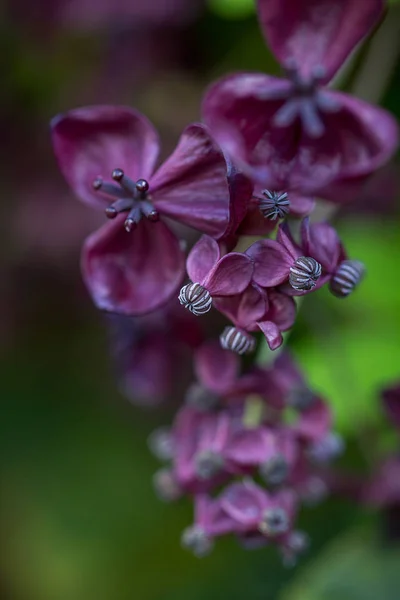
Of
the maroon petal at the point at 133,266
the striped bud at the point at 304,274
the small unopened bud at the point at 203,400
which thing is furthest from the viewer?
the small unopened bud at the point at 203,400

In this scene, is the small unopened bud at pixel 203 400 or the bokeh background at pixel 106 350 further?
the bokeh background at pixel 106 350

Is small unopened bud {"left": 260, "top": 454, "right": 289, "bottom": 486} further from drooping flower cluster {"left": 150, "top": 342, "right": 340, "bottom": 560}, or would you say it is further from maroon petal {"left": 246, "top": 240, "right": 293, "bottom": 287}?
maroon petal {"left": 246, "top": 240, "right": 293, "bottom": 287}

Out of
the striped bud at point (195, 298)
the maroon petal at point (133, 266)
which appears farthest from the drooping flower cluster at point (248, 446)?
the striped bud at point (195, 298)

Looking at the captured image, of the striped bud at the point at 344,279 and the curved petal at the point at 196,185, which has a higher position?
the curved petal at the point at 196,185

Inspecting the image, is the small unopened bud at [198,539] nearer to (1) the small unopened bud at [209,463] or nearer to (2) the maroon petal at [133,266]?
(1) the small unopened bud at [209,463]

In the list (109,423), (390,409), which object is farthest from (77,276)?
(390,409)

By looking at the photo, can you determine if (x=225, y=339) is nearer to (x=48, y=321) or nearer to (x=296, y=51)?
(x=296, y=51)

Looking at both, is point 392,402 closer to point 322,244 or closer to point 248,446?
point 248,446
